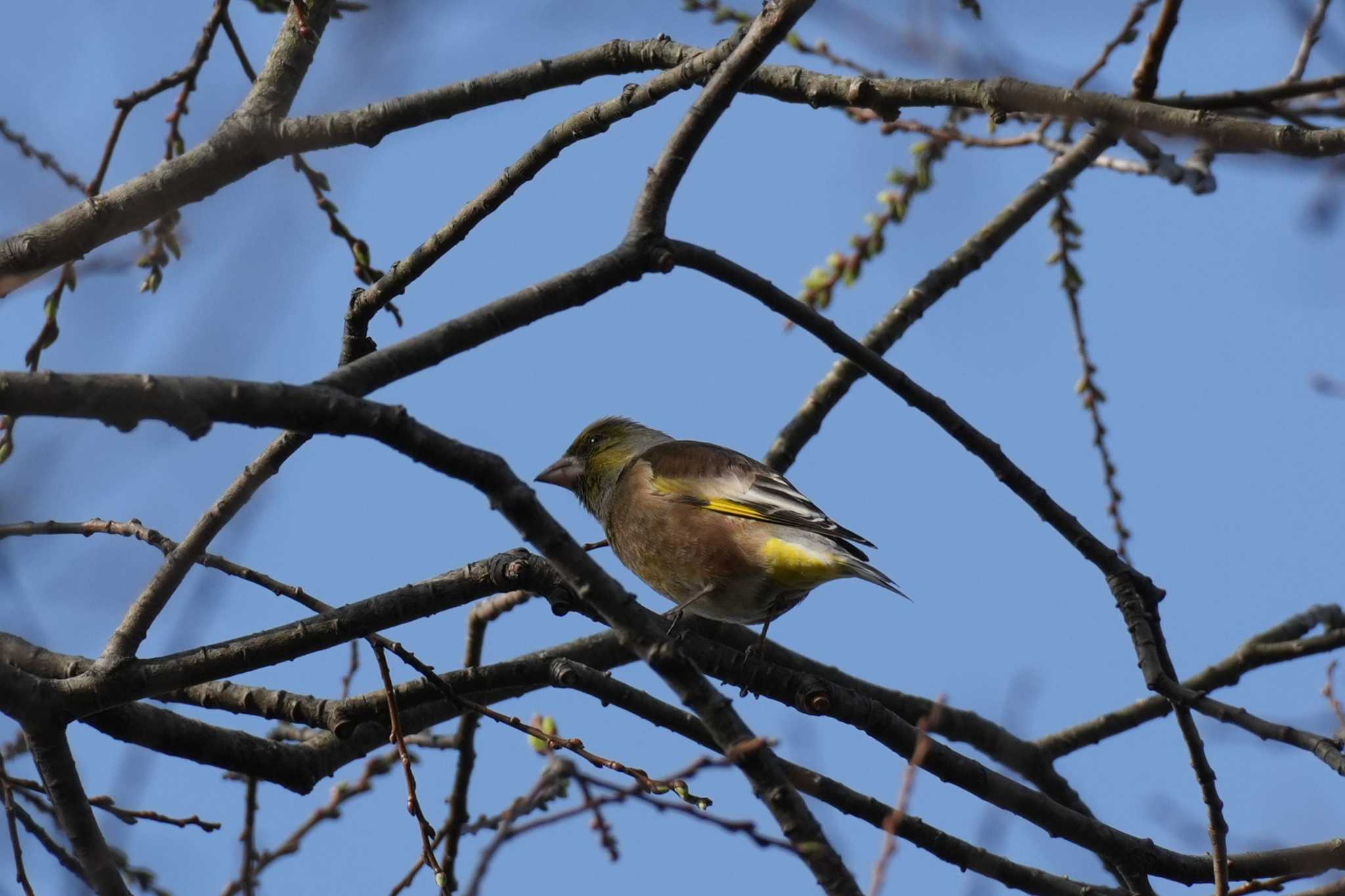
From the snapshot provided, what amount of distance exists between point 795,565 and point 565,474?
2366 millimetres

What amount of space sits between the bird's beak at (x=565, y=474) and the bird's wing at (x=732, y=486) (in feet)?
2.46

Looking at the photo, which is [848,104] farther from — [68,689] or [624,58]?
[68,689]

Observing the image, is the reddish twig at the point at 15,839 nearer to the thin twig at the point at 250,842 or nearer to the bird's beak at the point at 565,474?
the thin twig at the point at 250,842

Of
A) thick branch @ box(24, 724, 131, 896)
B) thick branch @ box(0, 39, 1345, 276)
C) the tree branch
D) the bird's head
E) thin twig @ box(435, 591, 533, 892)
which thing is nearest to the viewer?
thick branch @ box(24, 724, 131, 896)

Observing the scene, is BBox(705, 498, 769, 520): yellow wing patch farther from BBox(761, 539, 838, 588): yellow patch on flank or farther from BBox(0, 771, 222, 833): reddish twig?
BBox(0, 771, 222, 833): reddish twig

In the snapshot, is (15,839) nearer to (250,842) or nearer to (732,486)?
(250,842)

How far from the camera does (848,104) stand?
461cm

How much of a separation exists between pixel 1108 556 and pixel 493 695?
2264 millimetres

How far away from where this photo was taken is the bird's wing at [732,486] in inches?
233

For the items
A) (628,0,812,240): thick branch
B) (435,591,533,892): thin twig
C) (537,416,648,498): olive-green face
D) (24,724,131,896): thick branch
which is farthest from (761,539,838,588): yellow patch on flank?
(24,724,131,896): thick branch

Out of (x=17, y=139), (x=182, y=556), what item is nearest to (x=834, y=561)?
(x=182, y=556)

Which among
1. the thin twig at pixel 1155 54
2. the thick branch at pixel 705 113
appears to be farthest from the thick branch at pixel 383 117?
the thick branch at pixel 705 113

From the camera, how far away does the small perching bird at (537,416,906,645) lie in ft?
19.0

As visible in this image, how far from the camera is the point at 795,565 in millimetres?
5758
